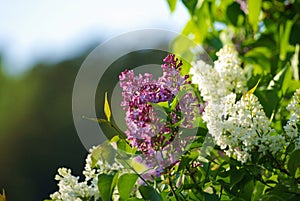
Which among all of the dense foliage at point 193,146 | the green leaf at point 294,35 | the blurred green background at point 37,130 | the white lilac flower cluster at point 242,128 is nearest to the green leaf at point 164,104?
the dense foliage at point 193,146

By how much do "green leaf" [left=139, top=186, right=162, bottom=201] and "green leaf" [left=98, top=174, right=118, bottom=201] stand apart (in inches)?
2.2

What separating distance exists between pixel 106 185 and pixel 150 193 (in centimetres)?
8

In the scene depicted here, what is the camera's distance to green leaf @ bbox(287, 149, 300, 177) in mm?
951

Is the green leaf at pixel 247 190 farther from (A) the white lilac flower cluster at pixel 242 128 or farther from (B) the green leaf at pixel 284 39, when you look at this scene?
(B) the green leaf at pixel 284 39

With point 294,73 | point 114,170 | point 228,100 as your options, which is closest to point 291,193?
point 228,100

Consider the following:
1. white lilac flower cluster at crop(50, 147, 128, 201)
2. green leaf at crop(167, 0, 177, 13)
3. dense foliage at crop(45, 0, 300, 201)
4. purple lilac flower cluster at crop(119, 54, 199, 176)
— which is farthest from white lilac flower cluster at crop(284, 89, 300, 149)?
green leaf at crop(167, 0, 177, 13)

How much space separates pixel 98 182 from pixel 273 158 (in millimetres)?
261

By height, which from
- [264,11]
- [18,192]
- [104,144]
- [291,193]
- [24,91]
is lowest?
[18,192]

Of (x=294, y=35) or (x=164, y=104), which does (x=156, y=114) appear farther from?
(x=294, y=35)

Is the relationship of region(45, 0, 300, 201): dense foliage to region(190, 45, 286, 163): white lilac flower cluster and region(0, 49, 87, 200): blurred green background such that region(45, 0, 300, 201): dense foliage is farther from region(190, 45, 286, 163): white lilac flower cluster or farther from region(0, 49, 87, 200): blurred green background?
region(0, 49, 87, 200): blurred green background

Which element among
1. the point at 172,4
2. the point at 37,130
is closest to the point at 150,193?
the point at 172,4

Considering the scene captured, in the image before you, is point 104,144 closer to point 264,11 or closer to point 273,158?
point 273,158

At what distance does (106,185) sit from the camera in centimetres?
98

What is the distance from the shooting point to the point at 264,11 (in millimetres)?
1904
